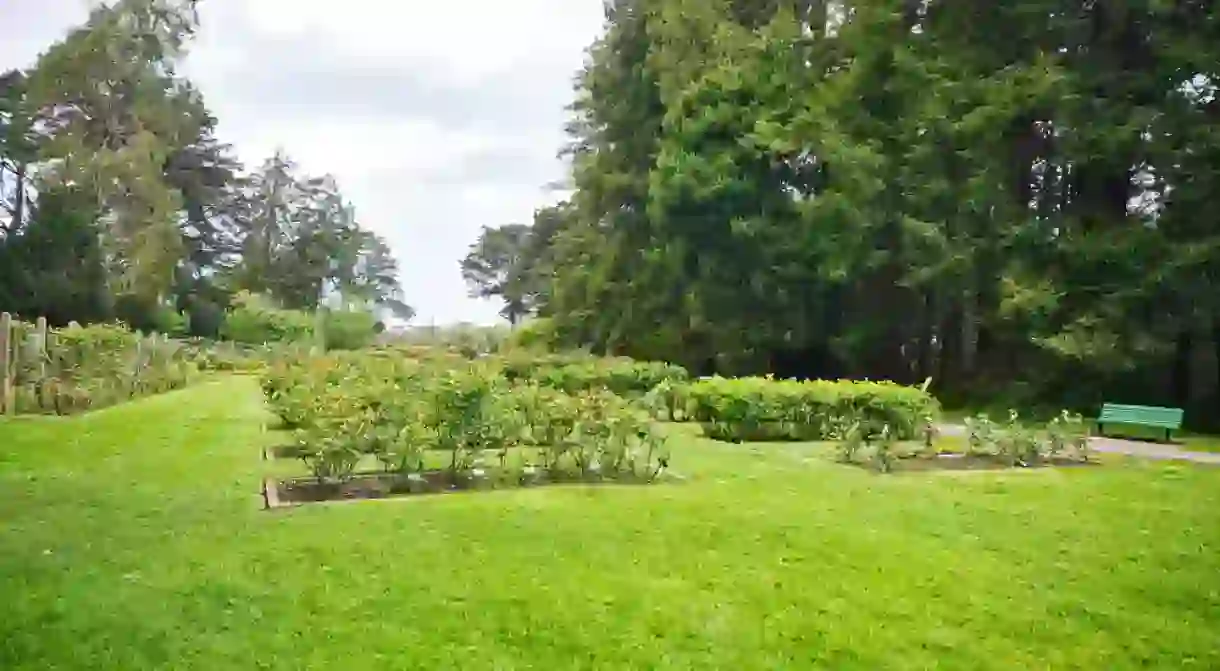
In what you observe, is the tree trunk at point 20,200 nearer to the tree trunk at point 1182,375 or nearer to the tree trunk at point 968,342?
the tree trunk at point 968,342

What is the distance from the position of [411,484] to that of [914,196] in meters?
11.2

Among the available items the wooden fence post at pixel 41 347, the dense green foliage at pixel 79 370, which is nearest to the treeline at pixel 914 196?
the dense green foliage at pixel 79 370

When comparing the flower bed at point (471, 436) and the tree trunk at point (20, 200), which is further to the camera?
the tree trunk at point (20, 200)

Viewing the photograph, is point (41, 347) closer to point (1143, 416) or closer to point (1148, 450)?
point (1148, 450)

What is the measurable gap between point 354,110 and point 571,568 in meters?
2.63

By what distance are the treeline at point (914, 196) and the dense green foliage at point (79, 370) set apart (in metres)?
9.50

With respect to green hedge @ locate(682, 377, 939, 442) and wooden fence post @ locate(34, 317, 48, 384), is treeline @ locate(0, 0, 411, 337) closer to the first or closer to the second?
wooden fence post @ locate(34, 317, 48, 384)

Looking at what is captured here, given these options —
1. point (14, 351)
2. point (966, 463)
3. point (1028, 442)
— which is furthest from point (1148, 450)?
point (14, 351)

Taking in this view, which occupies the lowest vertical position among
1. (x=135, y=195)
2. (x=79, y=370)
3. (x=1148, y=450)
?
(x=1148, y=450)

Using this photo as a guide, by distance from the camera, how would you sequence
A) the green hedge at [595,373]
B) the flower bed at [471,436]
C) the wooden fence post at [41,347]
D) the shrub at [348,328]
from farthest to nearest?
the shrub at [348,328] < the green hedge at [595,373] < the wooden fence post at [41,347] < the flower bed at [471,436]

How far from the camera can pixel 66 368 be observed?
955 centimetres

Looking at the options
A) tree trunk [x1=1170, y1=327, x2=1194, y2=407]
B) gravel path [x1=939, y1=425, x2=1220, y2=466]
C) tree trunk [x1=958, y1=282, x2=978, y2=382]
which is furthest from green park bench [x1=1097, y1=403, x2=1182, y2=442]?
tree trunk [x1=958, y1=282, x2=978, y2=382]

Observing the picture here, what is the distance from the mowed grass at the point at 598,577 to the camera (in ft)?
10.8

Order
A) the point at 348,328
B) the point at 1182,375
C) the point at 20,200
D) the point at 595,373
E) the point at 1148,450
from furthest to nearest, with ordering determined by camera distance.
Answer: the point at 348,328 < the point at 595,373 < the point at 1182,375 < the point at 1148,450 < the point at 20,200
